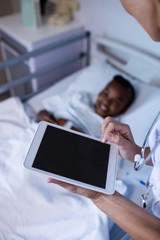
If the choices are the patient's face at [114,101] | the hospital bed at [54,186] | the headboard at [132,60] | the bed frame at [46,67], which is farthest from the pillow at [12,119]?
the headboard at [132,60]

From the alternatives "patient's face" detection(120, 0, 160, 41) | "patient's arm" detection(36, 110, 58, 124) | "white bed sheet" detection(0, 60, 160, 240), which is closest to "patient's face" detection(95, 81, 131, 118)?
"white bed sheet" detection(0, 60, 160, 240)

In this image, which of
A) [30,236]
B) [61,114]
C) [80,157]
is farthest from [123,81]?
[30,236]

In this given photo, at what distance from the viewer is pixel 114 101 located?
142 cm

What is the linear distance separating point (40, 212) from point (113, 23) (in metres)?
1.31

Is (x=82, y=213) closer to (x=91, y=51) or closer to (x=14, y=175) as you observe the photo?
(x=14, y=175)

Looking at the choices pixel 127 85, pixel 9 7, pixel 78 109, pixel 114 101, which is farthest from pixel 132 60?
pixel 9 7

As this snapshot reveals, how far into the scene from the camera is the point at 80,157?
2.68 feet

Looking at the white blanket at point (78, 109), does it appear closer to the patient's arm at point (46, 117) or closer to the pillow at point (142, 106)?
the patient's arm at point (46, 117)

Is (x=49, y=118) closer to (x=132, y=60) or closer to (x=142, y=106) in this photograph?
(x=142, y=106)

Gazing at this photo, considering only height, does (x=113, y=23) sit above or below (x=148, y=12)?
below

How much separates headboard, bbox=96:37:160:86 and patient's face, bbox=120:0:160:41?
0.88 metres

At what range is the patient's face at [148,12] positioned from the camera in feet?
1.75

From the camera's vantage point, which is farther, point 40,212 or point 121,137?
point 40,212

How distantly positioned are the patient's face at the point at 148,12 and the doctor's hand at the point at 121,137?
353 mm
